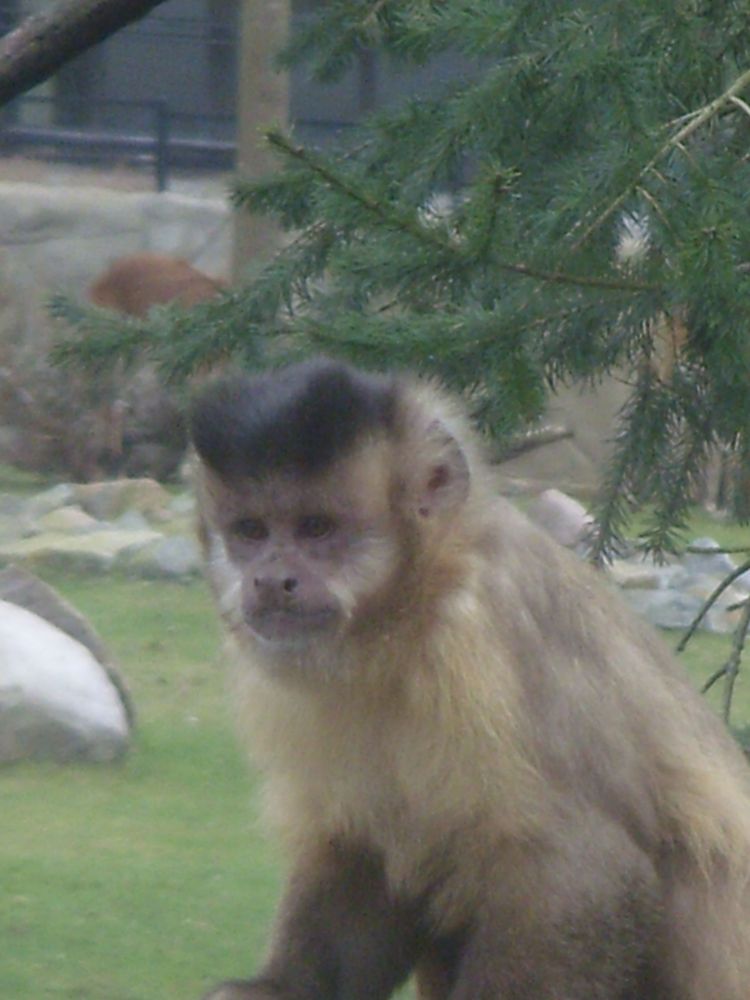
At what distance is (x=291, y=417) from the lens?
3.30 m

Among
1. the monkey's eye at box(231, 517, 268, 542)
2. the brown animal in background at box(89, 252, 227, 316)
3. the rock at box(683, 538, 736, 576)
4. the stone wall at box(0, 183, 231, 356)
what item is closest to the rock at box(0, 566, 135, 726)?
the monkey's eye at box(231, 517, 268, 542)

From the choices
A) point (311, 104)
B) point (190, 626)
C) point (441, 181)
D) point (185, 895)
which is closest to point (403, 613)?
point (441, 181)

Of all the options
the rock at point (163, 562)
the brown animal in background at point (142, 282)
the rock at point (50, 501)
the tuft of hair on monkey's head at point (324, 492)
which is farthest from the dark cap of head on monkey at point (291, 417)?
the brown animal in background at point (142, 282)

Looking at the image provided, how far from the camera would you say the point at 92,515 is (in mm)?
10297

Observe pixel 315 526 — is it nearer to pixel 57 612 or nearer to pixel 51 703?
pixel 51 703

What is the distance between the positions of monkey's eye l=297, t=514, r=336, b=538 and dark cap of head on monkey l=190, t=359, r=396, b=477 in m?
0.08

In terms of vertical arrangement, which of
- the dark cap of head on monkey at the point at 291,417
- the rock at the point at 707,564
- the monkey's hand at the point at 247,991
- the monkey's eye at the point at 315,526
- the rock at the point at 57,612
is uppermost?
the dark cap of head on monkey at the point at 291,417

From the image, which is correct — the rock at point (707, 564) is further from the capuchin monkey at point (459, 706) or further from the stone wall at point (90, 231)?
the stone wall at point (90, 231)

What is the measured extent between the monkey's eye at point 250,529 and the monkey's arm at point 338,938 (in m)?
0.63

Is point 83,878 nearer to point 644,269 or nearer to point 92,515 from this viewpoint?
point 644,269

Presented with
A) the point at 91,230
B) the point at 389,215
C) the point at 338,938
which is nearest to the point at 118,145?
the point at 91,230

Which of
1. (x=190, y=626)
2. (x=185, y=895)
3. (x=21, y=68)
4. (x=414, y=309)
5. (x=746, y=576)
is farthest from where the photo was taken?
(x=746, y=576)

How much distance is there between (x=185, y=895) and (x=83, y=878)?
0.28 meters

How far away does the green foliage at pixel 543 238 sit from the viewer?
10.8ft
